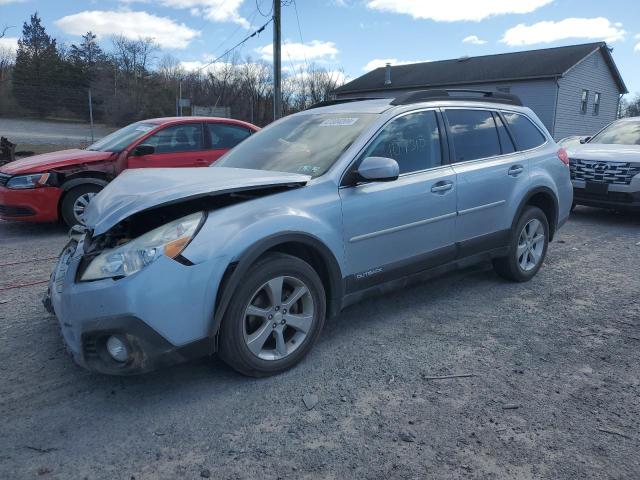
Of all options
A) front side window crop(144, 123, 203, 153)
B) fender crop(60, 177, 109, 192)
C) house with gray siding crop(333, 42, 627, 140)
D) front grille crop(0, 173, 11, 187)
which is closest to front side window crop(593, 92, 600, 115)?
house with gray siding crop(333, 42, 627, 140)

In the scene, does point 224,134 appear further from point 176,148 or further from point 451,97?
point 451,97

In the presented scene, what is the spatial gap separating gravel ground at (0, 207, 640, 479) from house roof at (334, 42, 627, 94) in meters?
28.0

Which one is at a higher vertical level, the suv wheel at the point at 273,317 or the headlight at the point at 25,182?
the headlight at the point at 25,182

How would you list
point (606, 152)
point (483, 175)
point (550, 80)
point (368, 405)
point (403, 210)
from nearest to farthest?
point (368, 405), point (403, 210), point (483, 175), point (606, 152), point (550, 80)

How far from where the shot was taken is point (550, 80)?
28.5 meters

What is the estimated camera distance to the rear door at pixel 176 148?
7.77 m

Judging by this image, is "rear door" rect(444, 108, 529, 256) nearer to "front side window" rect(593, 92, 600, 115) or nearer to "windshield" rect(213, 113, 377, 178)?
"windshield" rect(213, 113, 377, 178)

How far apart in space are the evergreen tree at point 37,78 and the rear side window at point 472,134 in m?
27.3

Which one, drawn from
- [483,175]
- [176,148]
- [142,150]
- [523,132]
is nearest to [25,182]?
[142,150]

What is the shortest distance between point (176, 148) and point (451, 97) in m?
4.80

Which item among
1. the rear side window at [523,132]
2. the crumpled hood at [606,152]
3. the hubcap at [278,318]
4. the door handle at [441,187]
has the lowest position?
the hubcap at [278,318]

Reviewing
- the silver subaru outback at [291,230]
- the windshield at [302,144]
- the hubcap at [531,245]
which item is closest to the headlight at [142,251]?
the silver subaru outback at [291,230]

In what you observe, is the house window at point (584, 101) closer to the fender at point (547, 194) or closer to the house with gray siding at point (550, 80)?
the house with gray siding at point (550, 80)

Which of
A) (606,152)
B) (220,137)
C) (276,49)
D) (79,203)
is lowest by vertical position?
(79,203)
